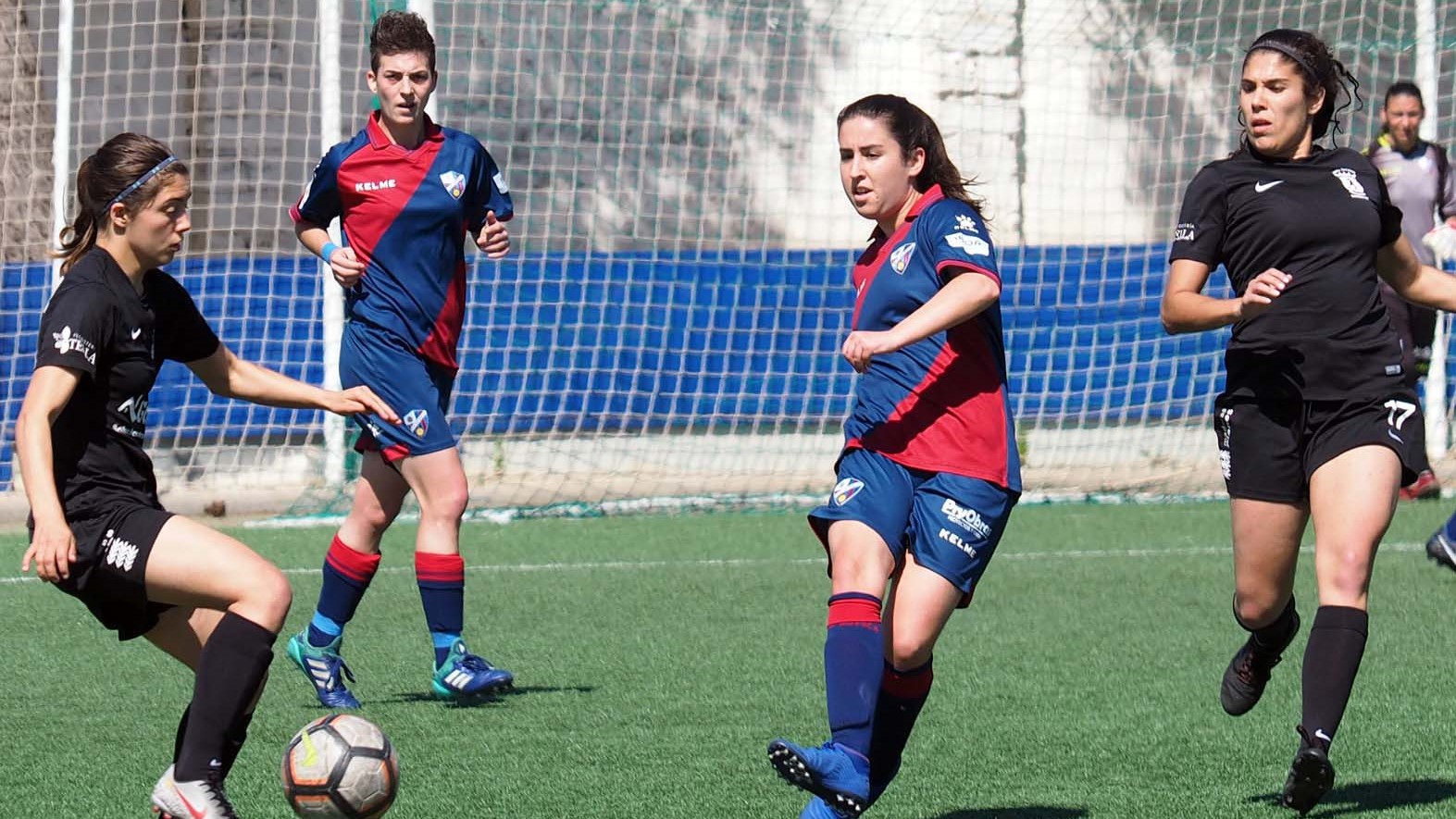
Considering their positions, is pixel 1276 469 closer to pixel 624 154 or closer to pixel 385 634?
pixel 385 634

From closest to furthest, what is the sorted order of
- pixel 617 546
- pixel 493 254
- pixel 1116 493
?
pixel 493 254, pixel 617 546, pixel 1116 493

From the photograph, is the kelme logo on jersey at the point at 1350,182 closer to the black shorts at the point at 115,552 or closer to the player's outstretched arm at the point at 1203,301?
the player's outstretched arm at the point at 1203,301

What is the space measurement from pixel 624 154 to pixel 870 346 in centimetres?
1015

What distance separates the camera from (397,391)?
636 cm

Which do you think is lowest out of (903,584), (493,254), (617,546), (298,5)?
(617,546)

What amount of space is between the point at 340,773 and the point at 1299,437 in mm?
2336

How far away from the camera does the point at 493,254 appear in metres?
6.47

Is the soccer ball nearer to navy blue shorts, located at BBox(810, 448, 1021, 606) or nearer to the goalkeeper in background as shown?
navy blue shorts, located at BBox(810, 448, 1021, 606)

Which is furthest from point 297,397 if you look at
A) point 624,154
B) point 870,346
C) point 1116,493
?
point 624,154

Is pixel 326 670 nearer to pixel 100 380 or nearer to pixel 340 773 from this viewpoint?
pixel 340 773

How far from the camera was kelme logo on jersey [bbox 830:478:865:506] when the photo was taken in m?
4.39

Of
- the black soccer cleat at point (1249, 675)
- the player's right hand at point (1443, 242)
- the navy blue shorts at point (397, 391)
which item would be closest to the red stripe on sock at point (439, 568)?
the navy blue shorts at point (397, 391)

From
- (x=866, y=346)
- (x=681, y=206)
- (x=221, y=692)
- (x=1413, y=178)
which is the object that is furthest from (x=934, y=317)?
(x=681, y=206)

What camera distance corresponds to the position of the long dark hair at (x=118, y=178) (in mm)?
4391
